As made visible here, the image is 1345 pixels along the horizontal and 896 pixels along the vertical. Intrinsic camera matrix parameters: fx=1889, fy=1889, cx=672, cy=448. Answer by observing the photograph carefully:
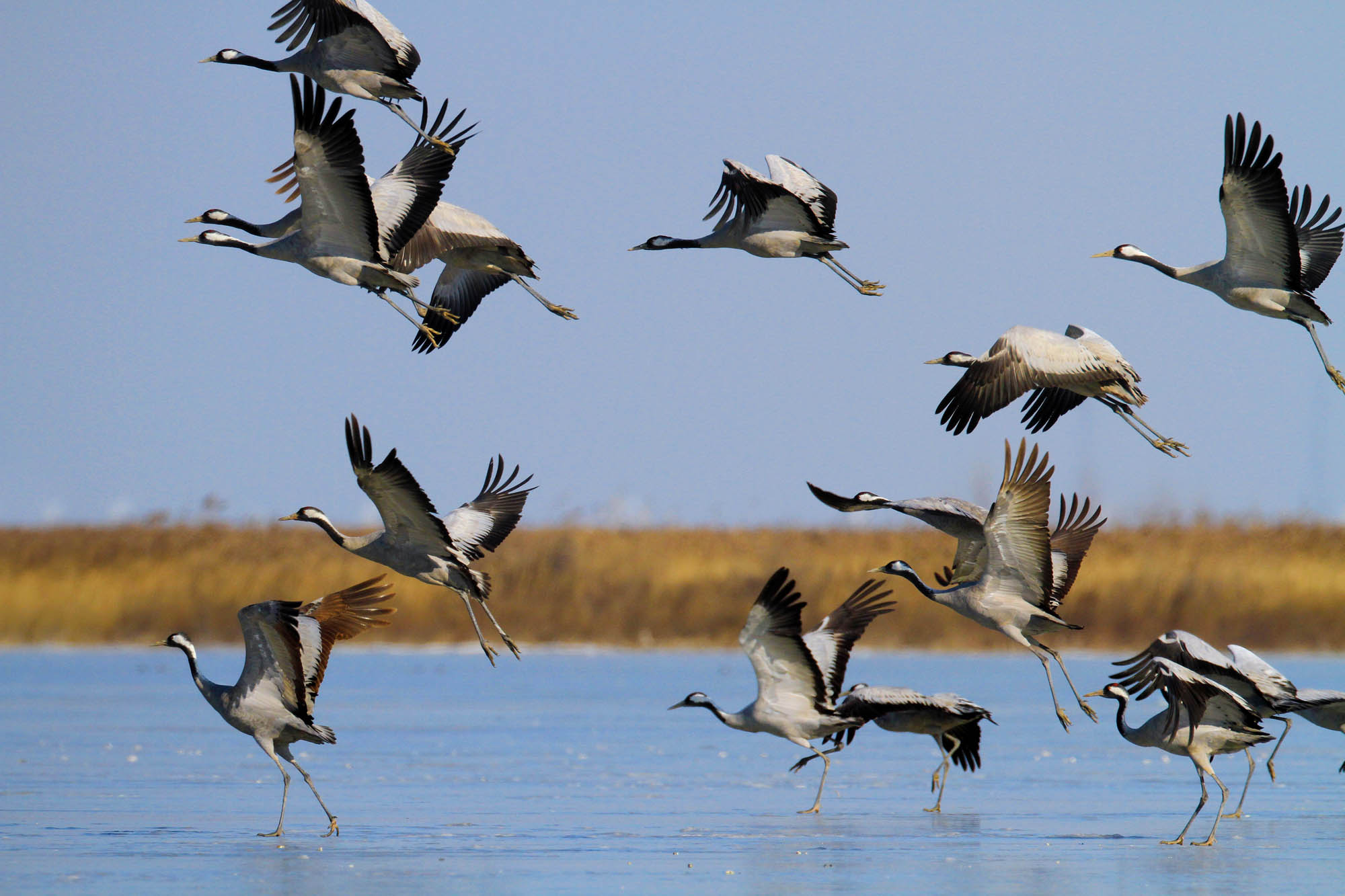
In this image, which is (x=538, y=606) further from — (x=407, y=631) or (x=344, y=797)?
(x=344, y=797)

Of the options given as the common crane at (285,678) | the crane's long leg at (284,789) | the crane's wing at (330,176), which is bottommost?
the crane's long leg at (284,789)

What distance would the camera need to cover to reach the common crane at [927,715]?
1211 cm

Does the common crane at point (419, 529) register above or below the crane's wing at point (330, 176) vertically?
below

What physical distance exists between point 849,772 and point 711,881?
17.8 feet

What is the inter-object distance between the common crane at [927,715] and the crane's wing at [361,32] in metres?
4.87

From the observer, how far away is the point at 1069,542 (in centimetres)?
1245

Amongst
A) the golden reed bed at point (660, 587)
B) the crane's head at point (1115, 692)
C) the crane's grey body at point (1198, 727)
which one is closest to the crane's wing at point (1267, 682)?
the crane's grey body at point (1198, 727)

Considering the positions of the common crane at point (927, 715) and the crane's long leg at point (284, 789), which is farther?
the common crane at point (927, 715)

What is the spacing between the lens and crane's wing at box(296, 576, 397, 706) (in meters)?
11.0

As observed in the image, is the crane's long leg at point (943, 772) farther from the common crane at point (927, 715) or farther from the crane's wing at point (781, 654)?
the crane's wing at point (781, 654)

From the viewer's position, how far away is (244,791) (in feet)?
42.4

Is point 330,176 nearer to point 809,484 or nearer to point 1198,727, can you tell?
point 809,484

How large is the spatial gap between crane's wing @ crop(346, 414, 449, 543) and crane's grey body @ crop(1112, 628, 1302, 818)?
4.09m

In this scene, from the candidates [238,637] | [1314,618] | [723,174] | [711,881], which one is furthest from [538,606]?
[711,881]
